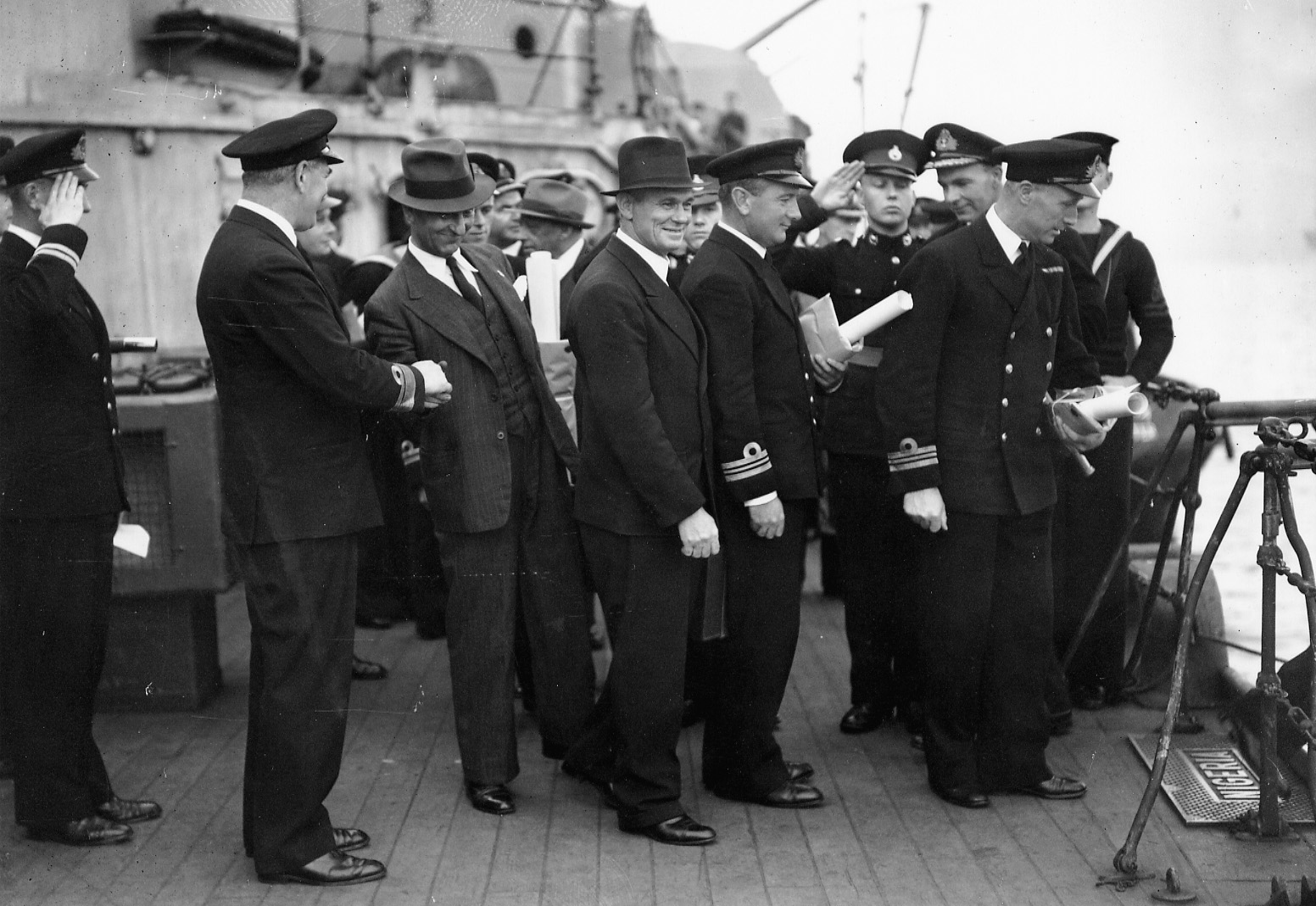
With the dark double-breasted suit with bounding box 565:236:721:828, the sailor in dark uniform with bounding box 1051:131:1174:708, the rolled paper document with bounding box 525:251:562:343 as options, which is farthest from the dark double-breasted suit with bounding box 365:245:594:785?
the sailor in dark uniform with bounding box 1051:131:1174:708

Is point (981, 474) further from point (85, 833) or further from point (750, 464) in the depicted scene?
point (85, 833)

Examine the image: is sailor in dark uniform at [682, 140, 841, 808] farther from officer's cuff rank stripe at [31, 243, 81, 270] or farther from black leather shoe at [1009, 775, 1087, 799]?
officer's cuff rank stripe at [31, 243, 81, 270]

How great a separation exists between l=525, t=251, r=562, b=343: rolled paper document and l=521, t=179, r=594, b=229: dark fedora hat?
460 mm

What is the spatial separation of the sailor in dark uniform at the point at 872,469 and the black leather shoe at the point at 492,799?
1.41 metres

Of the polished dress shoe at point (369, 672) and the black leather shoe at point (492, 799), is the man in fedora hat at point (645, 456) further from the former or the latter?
the polished dress shoe at point (369, 672)

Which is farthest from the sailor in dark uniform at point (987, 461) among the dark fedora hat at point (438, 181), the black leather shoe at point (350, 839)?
the black leather shoe at point (350, 839)

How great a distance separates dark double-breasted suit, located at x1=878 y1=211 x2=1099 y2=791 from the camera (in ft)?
14.4

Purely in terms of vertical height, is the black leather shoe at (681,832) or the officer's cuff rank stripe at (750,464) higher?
the officer's cuff rank stripe at (750,464)

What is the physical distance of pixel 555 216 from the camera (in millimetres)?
5949

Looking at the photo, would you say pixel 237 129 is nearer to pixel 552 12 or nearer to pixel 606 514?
pixel 552 12

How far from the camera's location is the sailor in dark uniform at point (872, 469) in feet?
16.9

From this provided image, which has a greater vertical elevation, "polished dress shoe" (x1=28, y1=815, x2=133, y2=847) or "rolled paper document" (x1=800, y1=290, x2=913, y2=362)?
"rolled paper document" (x1=800, y1=290, x2=913, y2=362)

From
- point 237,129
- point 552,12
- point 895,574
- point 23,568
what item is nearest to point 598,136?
point 552,12

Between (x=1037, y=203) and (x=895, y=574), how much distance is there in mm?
1563
